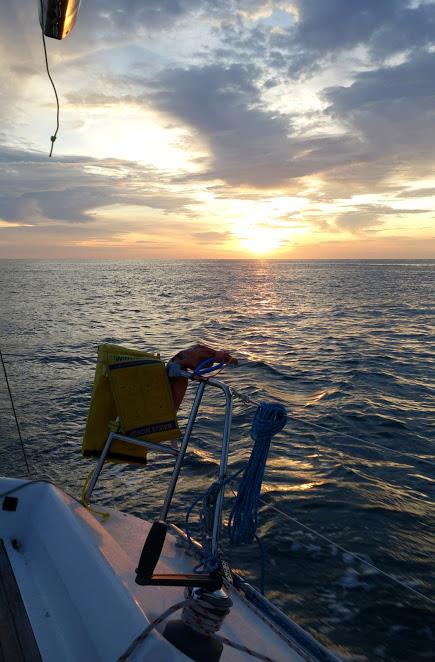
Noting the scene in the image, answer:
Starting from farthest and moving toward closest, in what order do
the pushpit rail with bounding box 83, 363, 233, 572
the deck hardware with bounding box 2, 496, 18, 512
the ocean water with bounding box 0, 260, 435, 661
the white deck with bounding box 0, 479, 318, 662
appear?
the ocean water with bounding box 0, 260, 435, 661 → the deck hardware with bounding box 2, 496, 18, 512 → the pushpit rail with bounding box 83, 363, 233, 572 → the white deck with bounding box 0, 479, 318, 662

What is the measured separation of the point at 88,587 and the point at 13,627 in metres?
0.48

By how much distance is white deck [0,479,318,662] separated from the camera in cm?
227

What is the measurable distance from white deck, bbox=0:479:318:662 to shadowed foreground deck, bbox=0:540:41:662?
0.14ft

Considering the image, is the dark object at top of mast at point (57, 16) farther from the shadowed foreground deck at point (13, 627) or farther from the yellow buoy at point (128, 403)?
the shadowed foreground deck at point (13, 627)

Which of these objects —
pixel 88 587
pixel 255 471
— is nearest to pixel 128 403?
pixel 255 471

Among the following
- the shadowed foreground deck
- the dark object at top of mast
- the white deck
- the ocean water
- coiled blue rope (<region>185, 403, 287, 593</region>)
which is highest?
the dark object at top of mast

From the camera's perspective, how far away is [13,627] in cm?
257

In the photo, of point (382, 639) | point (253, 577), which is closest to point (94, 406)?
point (253, 577)

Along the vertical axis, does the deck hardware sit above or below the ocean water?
above

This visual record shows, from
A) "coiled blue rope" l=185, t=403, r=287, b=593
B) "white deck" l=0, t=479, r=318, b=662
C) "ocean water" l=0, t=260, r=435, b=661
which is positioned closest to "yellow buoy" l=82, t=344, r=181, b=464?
"white deck" l=0, t=479, r=318, b=662

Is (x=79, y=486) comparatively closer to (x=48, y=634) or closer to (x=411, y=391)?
(x=48, y=634)

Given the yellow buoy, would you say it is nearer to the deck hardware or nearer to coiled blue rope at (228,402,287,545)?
the deck hardware

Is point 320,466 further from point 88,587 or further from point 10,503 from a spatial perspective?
point 88,587

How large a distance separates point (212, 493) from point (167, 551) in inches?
33.9
